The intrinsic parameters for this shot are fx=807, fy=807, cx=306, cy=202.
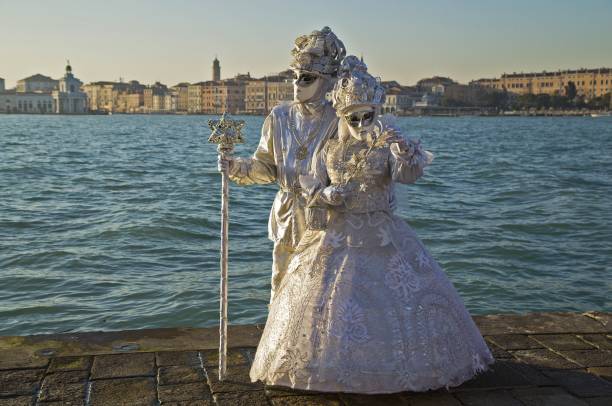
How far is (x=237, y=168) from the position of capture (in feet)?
13.1

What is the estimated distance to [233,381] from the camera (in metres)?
3.81

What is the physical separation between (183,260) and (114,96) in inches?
6373

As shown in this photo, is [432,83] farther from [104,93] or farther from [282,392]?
[282,392]

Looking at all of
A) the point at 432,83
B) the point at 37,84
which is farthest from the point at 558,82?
the point at 37,84

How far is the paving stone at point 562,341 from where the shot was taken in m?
4.36

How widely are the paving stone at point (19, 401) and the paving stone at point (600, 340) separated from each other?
2.93m

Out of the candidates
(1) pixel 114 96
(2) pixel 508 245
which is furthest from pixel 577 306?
(1) pixel 114 96

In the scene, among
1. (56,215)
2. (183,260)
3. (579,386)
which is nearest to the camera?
(579,386)

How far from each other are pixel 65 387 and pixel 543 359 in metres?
2.37

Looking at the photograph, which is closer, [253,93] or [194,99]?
[253,93]

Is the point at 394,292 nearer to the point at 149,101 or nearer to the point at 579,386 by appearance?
the point at 579,386

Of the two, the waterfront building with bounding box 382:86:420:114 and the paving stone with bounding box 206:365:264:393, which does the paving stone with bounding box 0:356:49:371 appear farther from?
the waterfront building with bounding box 382:86:420:114

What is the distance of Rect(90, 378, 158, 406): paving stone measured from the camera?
3539mm

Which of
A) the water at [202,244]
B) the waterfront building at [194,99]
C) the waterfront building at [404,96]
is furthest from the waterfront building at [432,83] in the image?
the water at [202,244]
